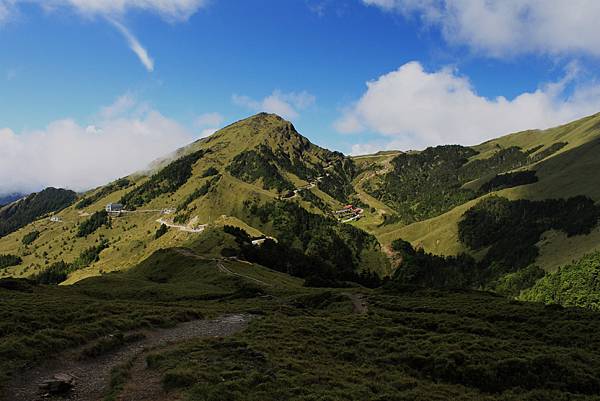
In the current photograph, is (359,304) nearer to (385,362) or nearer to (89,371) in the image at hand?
(385,362)

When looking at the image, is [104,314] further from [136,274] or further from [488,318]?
[136,274]

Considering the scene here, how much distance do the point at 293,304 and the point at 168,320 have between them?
32230 mm

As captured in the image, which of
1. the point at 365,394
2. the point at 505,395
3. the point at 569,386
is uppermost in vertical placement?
the point at 365,394

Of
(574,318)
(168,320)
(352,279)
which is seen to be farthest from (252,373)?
(352,279)

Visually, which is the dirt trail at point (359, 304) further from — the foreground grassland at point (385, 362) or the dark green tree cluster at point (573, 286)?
the dark green tree cluster at point (573, 286)

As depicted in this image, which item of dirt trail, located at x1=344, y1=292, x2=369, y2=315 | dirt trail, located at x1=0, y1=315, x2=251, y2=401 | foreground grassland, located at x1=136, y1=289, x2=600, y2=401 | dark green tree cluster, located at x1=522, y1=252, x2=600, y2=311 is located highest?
dirt trail, located at x1=0, y1=315, x2=251, y2=401

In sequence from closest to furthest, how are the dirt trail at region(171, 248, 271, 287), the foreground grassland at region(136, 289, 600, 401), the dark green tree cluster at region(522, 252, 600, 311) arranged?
the foreground grassland at region(136, 289, 600, 401) < the dirt trail at region(171, 248, 271, 287) < the dark green tree cluster at region(522, 252, 600, 311)

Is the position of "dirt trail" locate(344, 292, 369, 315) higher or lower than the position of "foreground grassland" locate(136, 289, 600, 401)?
lower

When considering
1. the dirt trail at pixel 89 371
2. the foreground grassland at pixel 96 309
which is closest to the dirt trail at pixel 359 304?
the foreground grassland at pixel 96 309

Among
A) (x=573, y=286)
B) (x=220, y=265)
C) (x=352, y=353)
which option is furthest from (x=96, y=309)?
(x=573, y=286)

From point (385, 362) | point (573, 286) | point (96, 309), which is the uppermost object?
point (96, 309)

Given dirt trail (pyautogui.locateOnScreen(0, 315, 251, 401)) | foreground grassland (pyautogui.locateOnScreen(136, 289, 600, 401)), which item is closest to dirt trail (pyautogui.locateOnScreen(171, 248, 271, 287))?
foreground grassland (pyautogui.locateOnScreen(136, 289, 600, 401))

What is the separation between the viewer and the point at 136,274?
438 ft

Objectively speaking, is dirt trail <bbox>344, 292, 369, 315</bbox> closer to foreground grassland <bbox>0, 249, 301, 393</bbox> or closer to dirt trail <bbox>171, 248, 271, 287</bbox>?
foreground grassland <bbox>0, 249, 301, 393</bbox>
